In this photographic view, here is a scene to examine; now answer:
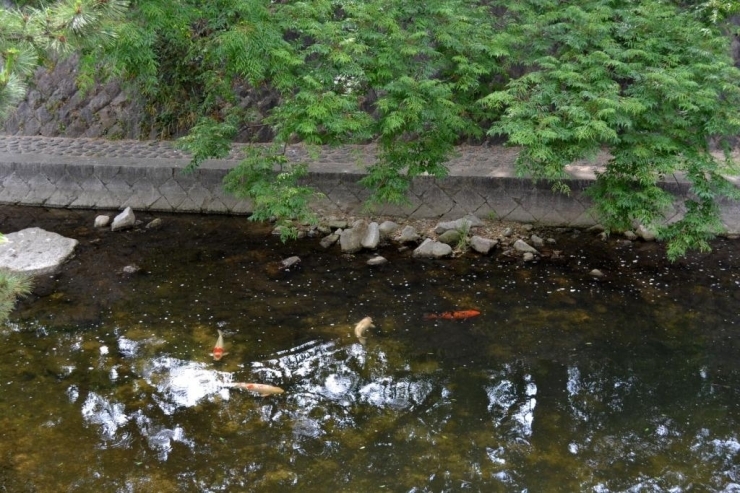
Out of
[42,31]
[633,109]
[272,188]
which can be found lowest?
[272,188]

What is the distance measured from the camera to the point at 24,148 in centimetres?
1027

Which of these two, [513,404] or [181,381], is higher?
[513,404]

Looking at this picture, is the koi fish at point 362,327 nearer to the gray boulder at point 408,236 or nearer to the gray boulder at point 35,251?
the gray boulder at point 408,236

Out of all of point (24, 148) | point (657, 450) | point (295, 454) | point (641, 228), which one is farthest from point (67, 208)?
point (657, 450)

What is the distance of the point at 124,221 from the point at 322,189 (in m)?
2.27

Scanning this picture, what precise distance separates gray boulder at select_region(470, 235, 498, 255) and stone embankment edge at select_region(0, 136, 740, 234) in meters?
0.80

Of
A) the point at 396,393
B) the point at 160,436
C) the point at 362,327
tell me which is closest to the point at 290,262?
the point at 362,327

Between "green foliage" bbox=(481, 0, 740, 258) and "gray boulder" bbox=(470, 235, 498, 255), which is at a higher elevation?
"green foliage" bbox=(481, 0, 740, 258)

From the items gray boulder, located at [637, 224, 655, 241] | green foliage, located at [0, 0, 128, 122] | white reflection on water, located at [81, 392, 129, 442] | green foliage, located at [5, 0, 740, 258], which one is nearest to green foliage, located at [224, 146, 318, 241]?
green foliage, located at [5, 0, 740, 258]

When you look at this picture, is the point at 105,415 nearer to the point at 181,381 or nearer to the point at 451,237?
the point at 181,381

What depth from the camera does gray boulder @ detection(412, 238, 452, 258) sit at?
293 inches

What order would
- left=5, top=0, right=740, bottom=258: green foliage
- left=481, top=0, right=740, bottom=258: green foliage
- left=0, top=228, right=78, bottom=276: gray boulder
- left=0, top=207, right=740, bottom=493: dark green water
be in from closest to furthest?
1. left=0, top=207, right=740, bottom=493: dark green water
2. left=481, top=0, right=740, bottom=258: green foliage
3. left=5, top=0, right=740, bottom=258: green foliage
4. left=0, top=228, right=78, bottom=276: gray boulder

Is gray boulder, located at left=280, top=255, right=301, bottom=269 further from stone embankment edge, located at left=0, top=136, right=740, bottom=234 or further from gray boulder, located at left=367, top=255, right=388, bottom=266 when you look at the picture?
stone embankment edge, located at left=0, top=136, right=740, bottom=234

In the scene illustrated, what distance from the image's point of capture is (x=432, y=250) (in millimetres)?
7480
